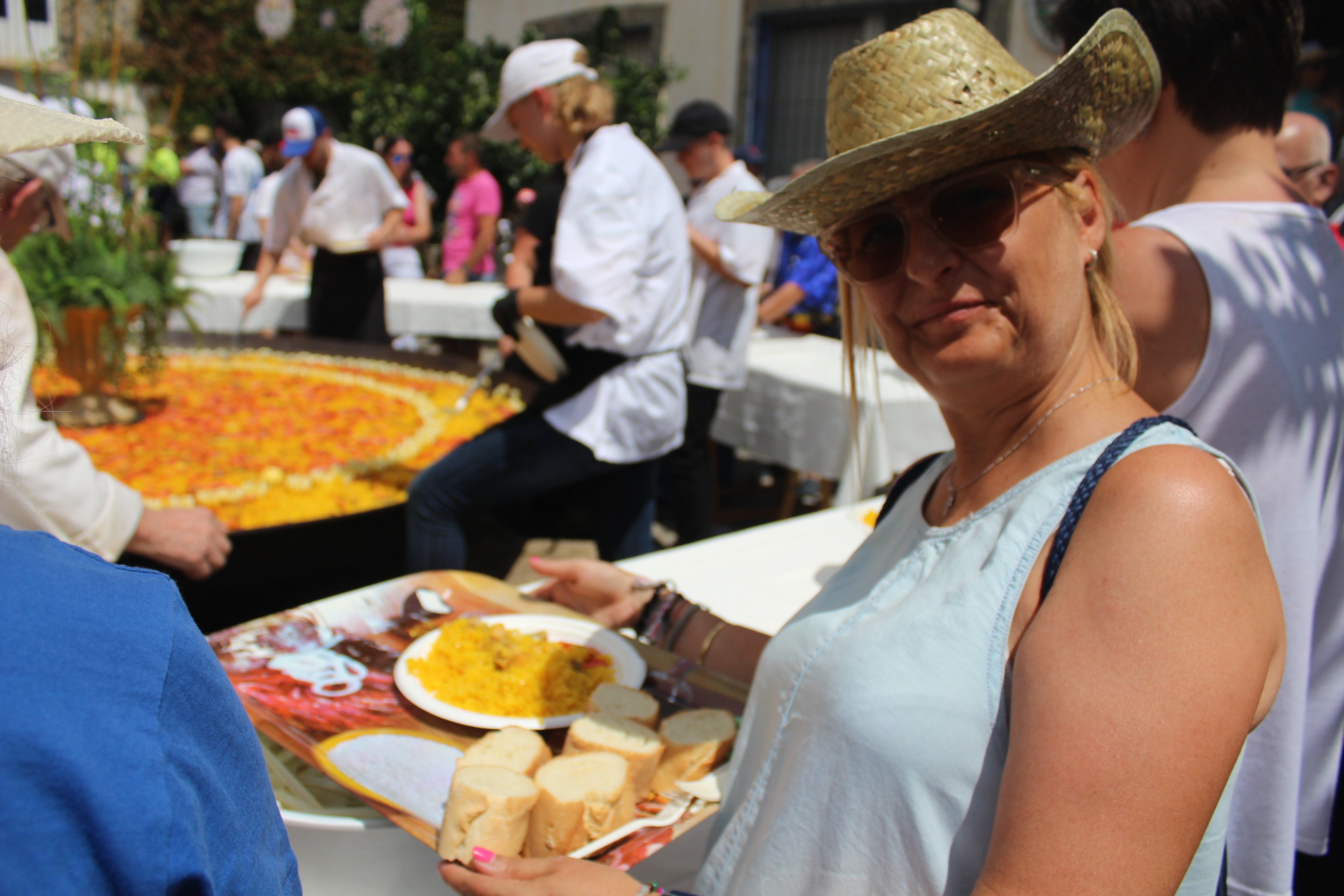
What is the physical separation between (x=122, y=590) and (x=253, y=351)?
17.1 feet

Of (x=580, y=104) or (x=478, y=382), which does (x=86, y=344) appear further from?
(x=580, y=104)

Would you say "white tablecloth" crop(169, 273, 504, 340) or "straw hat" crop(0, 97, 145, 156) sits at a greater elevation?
"straw hat" crop(0, 97, 145, 156)

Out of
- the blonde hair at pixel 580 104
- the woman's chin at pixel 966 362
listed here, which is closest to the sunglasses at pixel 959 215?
the woman's chin at pixel 966 362

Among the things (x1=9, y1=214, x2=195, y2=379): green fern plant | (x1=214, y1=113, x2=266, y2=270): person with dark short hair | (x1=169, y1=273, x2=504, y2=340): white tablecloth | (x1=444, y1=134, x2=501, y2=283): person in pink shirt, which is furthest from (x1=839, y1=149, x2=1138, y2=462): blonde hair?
(x1=214, y1=113, x2=266, y2=270): person with dark short hair

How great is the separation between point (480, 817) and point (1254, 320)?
1280 millimetres

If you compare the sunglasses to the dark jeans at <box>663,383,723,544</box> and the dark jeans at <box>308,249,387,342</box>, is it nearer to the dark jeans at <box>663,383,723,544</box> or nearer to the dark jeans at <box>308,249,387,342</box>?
the dark jeans at <box>663,383,723,544</box>

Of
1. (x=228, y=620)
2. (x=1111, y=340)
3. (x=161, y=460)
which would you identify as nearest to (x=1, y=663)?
(x=1111, y=340)

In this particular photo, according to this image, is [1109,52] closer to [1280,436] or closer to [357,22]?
[1280,436]

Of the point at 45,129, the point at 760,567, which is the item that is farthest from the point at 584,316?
the point at 45,129

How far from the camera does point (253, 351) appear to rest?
522 centimetres

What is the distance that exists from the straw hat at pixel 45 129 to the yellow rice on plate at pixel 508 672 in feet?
3.37

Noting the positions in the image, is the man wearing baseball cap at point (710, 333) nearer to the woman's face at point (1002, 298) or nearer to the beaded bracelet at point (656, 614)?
the beaded bracelet at point (656, 614)

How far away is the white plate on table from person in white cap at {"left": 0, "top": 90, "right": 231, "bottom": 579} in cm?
52

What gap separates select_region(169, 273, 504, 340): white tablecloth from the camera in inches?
254
